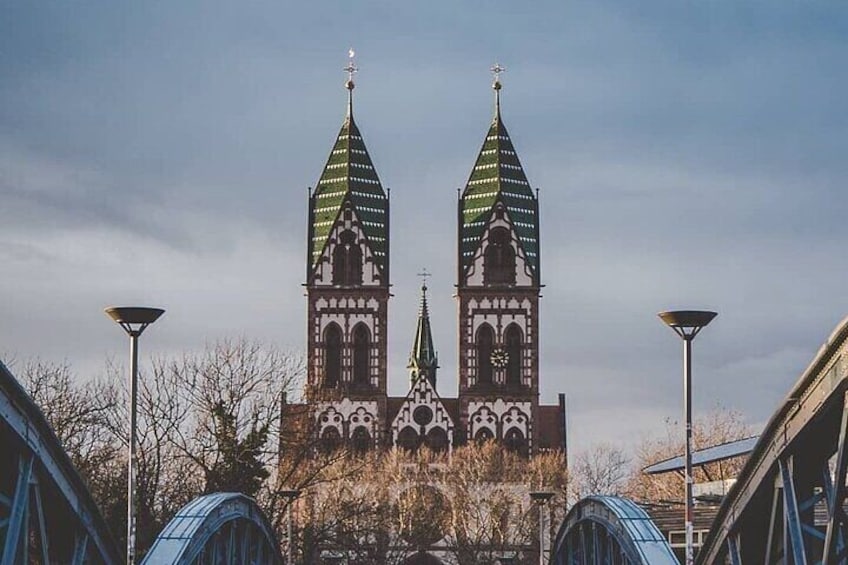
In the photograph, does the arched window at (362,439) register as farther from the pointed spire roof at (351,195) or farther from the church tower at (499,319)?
the pointed spire roof at (351,195)

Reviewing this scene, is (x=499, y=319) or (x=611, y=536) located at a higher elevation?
(x=499, y=319)

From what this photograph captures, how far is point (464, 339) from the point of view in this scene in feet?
356

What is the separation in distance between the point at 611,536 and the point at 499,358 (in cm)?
8741

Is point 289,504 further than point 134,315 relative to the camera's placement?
Yes

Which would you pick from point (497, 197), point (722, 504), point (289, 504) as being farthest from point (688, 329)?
point (497, 197)

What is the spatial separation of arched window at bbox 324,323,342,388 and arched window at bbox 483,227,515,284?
8.78 metres

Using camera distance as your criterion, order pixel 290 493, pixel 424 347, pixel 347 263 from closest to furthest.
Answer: pixel 290 493, pixel 347 263, pixel 424 347

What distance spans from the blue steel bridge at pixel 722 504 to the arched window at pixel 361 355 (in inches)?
3441

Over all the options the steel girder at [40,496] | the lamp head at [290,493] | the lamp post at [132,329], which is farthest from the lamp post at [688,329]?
the lamp head at [290,493]

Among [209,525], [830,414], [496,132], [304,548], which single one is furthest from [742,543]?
[496,132]

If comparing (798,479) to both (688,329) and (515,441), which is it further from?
(515,441)

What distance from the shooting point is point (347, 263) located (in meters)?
109

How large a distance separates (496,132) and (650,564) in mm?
97043

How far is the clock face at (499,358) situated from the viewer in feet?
356
